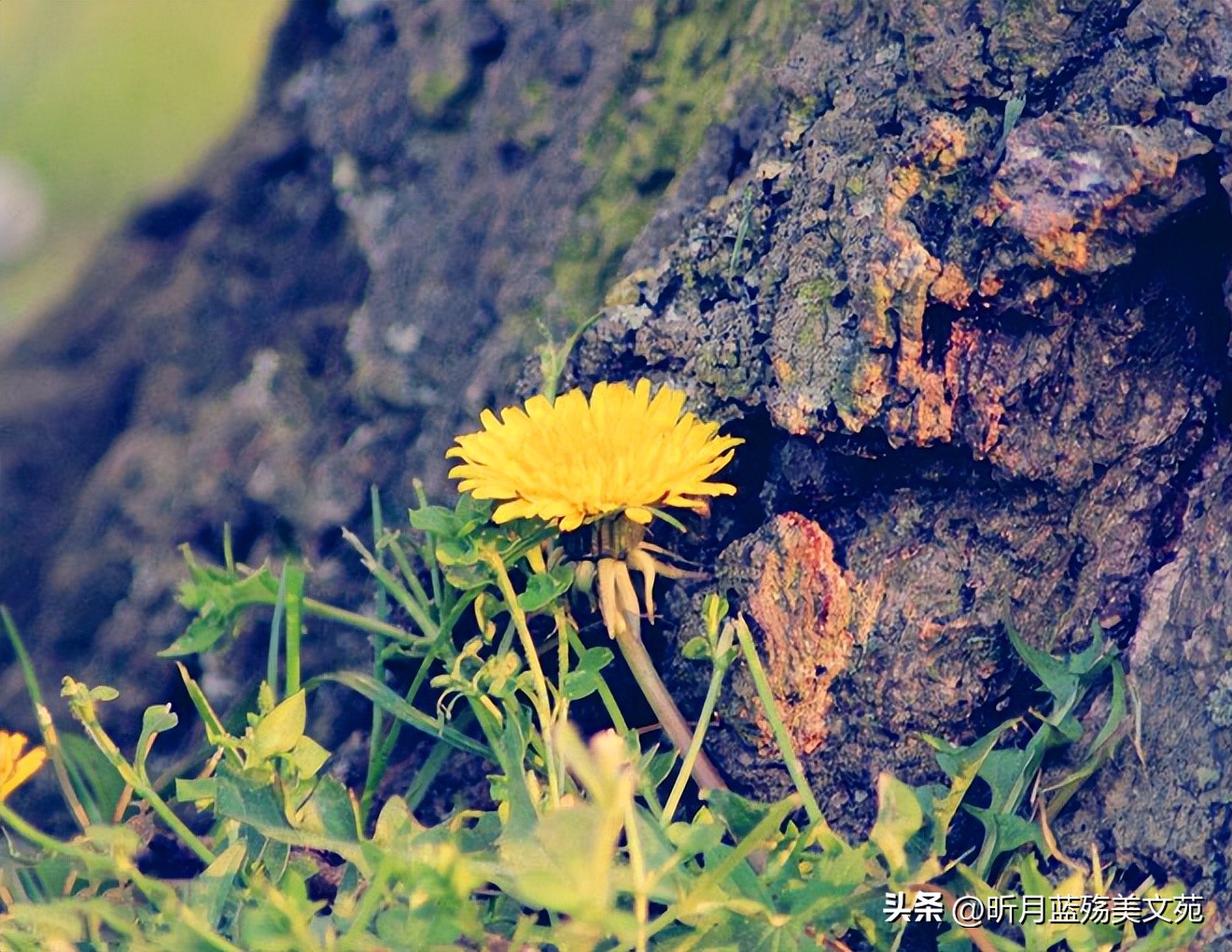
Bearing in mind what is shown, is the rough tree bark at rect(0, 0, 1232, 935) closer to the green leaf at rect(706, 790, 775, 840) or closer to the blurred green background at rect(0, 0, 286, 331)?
the green leaf at rect(706, 790, 775, 840)

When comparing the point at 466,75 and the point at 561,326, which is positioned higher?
the point at 466,75

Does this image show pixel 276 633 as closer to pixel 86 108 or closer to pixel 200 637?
pixel 200 637

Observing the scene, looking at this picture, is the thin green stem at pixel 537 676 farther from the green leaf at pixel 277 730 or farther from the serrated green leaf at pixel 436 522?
the green leaf at pixel 277 730

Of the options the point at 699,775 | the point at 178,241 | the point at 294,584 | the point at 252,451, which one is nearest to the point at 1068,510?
the point at 699,775

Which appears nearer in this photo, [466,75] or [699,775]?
[699,775]

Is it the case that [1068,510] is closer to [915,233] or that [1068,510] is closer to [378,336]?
[915,233]

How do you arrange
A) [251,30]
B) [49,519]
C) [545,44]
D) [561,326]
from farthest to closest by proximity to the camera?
[251,30] → [49,519] → [545,44] → [561,326]
